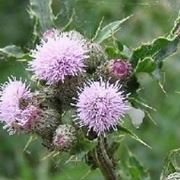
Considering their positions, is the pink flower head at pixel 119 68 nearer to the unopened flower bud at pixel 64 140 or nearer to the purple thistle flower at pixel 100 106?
the purple thistle flower at pixel 100 106

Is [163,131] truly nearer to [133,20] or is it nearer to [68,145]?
[133,20]

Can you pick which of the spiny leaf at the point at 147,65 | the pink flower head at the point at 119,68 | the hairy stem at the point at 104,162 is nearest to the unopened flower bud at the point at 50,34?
the pink flower head at the point at 119,68

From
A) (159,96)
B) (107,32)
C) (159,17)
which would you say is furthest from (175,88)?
(107,32)

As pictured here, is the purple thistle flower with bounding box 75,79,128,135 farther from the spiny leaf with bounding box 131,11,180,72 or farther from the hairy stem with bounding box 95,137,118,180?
the spiny leaf with bounding box 131,11,180,72

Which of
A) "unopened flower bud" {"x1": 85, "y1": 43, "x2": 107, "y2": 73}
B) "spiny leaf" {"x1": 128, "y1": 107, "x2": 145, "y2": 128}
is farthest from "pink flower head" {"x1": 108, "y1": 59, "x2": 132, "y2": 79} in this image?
"spiny leaf" {"x1": 128, "y1": 107, "x2": 145, "y2": 128}

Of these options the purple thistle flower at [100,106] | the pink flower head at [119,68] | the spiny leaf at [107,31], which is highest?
the spiny leaf at [107,31]

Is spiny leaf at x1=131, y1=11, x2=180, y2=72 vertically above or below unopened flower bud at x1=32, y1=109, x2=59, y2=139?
above
